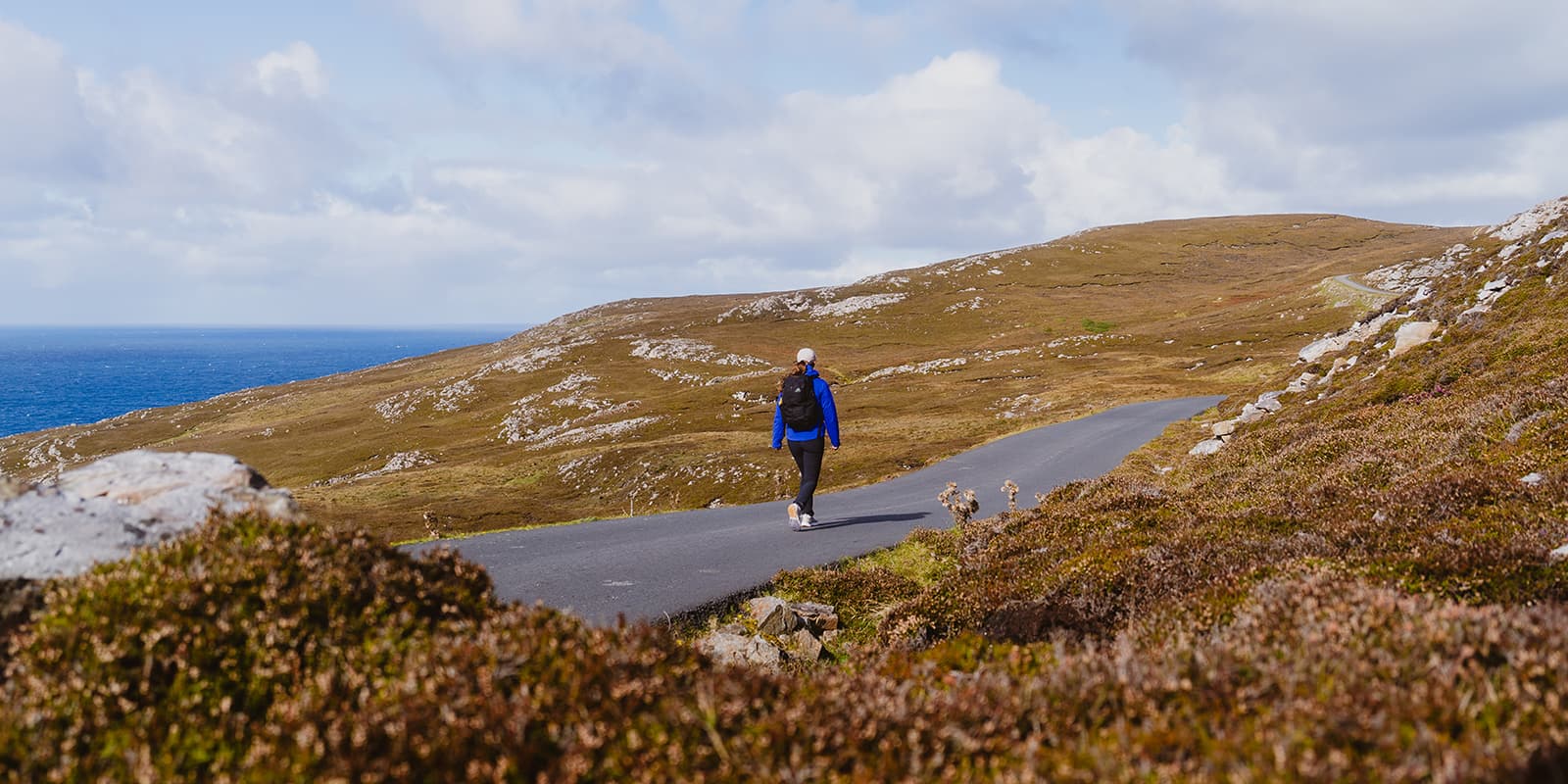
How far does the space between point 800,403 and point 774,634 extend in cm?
612

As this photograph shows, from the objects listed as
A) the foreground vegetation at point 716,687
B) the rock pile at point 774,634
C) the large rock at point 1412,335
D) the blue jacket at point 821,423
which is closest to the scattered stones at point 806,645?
the rock pile at point 774,634

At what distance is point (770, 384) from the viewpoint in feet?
297

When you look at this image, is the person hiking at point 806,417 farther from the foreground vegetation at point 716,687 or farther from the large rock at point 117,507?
the large rock at point 117,507

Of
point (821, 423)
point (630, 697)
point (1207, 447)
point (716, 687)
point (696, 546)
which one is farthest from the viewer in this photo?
point (1207, 447)

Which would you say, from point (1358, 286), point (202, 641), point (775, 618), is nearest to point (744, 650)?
point (775, 618)

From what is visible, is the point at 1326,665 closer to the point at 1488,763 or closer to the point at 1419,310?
the point at 1488,763

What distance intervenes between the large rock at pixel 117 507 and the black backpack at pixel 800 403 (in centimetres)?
939

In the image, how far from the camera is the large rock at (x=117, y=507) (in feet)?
15.3

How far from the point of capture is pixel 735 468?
49406 millimetres

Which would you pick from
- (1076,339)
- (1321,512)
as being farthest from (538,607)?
(1076,339)

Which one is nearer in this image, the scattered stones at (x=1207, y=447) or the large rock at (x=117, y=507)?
the large rock at (x=117, y=507)

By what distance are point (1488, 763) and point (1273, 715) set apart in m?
0.72

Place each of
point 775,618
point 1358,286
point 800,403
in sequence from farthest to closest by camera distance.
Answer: point 1358,286, point 800,403, point 775,618

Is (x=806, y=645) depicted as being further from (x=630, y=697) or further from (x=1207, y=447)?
(x=1207, y=447)
